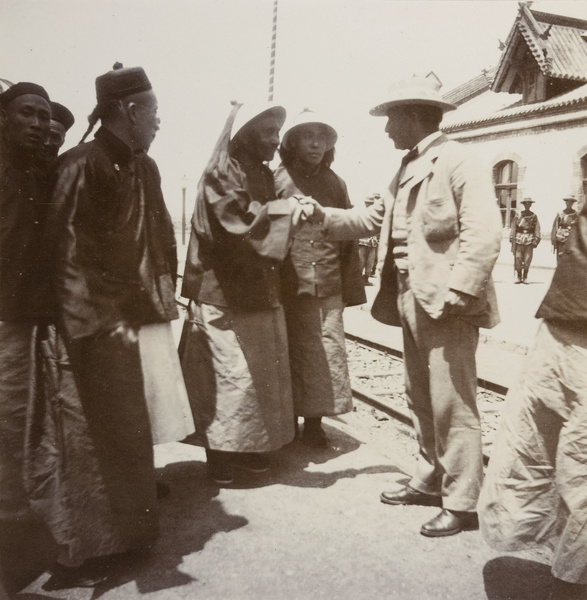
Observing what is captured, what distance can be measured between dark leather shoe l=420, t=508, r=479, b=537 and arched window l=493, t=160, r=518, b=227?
21.5 meters

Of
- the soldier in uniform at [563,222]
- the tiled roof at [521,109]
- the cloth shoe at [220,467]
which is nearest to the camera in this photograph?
the cloth shoe at [220,467]

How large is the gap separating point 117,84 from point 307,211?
128 cm

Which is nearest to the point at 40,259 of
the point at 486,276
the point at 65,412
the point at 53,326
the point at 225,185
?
the point at 53,326

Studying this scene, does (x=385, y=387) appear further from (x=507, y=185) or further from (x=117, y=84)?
(x=507, y=185)

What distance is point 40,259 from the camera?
2.58m

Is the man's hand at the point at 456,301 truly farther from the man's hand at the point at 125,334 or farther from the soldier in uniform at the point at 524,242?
the soldier in uniform at the point at 524,242

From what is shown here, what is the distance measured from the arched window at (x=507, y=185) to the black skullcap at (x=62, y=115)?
20724 millimetres

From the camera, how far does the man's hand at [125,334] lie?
8.93 ft

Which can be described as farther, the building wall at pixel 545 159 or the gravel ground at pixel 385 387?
the building wall at pixel 545 159

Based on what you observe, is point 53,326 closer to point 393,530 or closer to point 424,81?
point 393,530

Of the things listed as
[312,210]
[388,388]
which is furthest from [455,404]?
[388,388]

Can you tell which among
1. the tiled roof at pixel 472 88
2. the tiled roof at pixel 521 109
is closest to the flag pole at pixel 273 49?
the tiled roof at pixel 521 109

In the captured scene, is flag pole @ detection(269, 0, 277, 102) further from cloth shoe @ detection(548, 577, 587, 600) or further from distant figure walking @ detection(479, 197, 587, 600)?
cloth shoe @ detection(548, 577, 587, 600)

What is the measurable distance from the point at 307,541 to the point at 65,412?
1.32 metres
